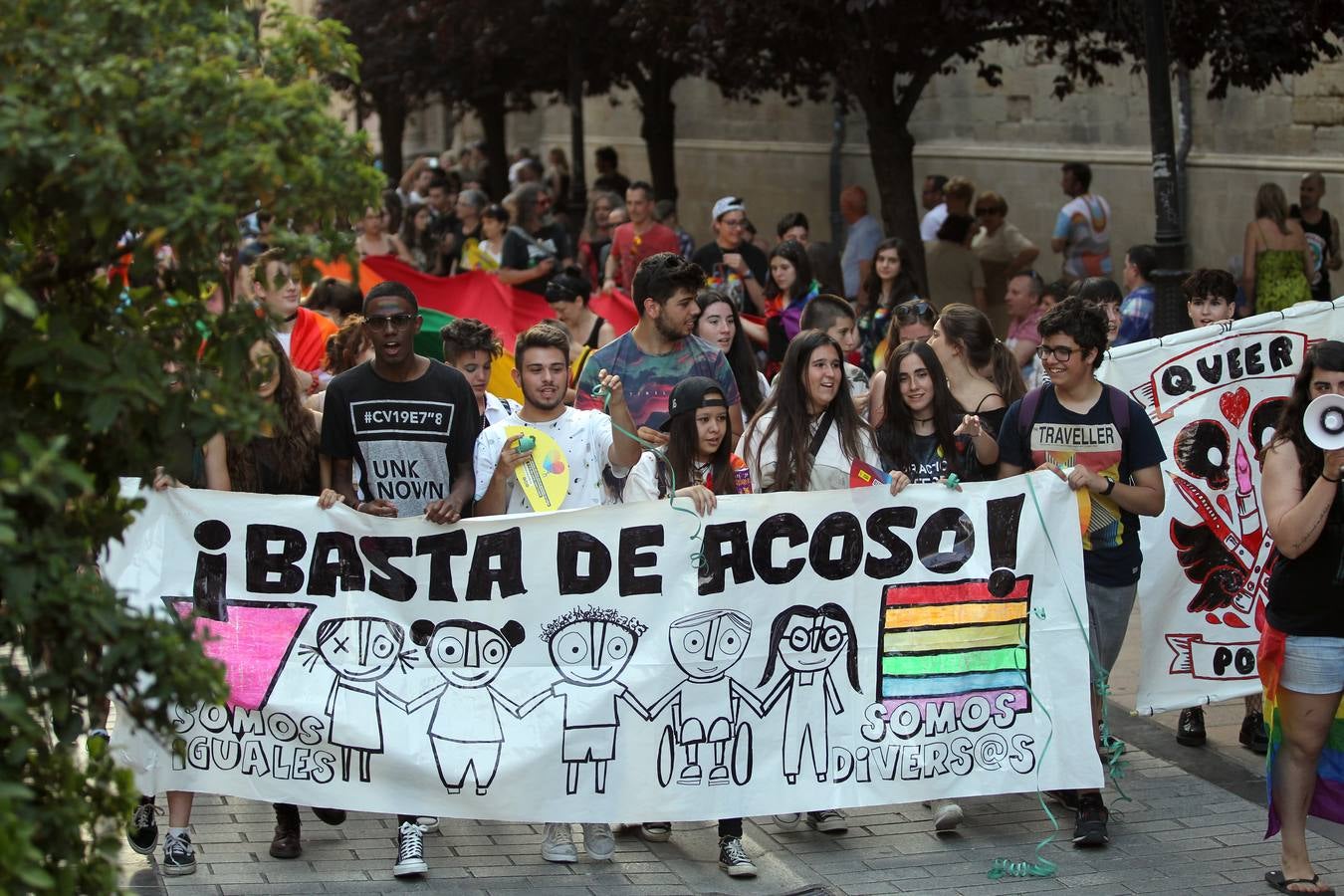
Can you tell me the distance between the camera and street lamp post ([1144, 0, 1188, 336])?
10625mm

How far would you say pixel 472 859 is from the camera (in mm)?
6461

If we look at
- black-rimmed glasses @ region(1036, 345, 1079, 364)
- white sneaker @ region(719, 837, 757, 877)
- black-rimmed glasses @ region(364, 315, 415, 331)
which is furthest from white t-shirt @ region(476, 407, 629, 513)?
black-rimmed glasses @ region(1036, 345, 1079, 364)

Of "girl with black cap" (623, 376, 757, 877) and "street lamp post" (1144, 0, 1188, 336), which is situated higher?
"street lamp post" (1144, 0, 1188, 336)

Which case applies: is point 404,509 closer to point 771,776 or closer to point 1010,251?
point 771,776

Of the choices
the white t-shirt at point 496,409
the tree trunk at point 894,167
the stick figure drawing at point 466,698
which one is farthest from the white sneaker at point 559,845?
the tree trunk at point 894,167

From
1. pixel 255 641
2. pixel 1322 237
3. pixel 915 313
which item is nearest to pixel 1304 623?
pixel 915 313

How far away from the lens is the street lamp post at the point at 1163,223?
34.9ft

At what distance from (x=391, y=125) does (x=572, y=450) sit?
25627mm

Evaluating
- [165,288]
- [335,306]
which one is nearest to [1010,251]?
[335,306]

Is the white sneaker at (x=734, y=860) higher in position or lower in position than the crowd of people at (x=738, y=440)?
lower

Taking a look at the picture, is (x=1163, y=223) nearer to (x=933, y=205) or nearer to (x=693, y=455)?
(x=693, y=455)

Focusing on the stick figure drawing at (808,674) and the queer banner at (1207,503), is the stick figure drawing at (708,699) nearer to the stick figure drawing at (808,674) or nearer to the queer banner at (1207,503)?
the stick figure drawing at (808,674)

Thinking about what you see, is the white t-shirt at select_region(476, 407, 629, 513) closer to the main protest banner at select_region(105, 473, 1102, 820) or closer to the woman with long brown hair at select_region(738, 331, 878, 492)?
the main protest banner at select_region(105, 473, 1102, 820)

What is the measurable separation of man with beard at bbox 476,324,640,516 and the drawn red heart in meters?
2.44
